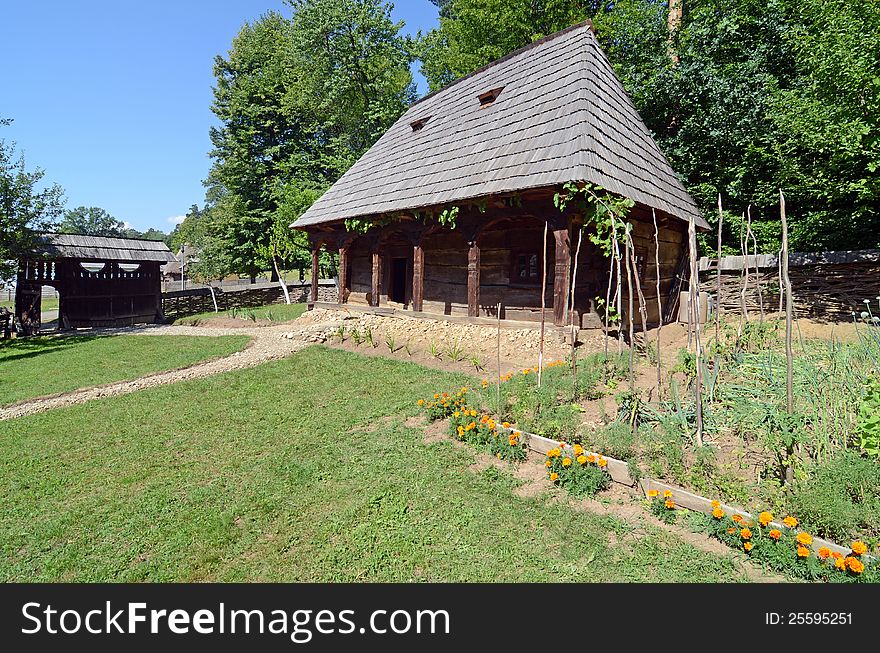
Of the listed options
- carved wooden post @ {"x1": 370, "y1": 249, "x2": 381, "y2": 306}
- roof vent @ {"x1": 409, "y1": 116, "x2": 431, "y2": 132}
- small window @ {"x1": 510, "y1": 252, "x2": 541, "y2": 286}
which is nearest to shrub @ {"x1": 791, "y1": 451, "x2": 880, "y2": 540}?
small window @ {"x1": 510, "y1": 252, "x2": 541, "y2": 286}

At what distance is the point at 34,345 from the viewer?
1260cm

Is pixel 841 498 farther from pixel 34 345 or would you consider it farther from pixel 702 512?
pixel 34 345

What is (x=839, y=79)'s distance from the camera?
820 cm

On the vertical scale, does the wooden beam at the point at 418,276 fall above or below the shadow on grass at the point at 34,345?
above

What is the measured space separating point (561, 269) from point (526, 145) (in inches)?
116

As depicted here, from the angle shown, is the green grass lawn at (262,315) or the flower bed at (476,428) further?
the green grass lawn at (262,315)

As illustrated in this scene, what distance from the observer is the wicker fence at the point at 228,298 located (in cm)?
1964

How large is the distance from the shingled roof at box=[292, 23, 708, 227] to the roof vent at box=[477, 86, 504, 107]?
0.09m

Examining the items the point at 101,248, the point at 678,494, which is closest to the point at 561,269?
the point at 678,494

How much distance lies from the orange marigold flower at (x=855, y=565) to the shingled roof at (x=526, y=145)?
5839mm

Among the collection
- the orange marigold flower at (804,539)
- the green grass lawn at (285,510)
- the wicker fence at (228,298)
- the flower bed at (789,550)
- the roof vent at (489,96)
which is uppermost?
the roof vent at (489,96)

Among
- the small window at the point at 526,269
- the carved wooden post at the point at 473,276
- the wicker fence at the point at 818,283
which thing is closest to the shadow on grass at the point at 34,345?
the carved wooden post at the point at 473,276

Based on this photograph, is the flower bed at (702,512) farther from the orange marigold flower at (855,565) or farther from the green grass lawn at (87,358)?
the green grass lawn at (87,358)
